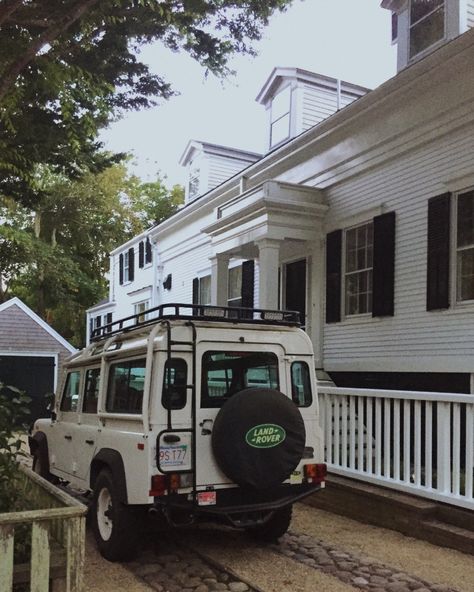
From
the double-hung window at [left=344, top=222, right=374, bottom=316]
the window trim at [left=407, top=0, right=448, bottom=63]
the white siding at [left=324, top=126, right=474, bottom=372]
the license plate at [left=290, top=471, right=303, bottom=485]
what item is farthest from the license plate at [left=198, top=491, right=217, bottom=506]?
the window trim at [left=407, top=0, right=448, bottom=63]

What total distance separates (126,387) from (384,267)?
560cm

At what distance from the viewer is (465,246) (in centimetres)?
873

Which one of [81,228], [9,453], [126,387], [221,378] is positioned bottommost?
[9,453]

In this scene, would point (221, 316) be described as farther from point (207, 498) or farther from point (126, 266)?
point (126, 266)

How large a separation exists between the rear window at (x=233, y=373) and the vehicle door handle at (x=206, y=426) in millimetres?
145

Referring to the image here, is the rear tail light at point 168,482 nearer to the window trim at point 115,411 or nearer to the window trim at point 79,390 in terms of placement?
the window trim at point 115,411

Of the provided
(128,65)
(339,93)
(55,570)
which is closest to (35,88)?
(128,65)

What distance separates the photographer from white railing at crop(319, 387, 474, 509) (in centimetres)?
580

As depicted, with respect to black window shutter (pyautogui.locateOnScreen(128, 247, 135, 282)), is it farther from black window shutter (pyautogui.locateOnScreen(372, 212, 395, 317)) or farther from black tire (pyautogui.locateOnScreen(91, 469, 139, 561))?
black tire (pyautogui.locateOnScreen(91, 469, 139, 561))

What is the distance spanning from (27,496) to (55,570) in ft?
4.38

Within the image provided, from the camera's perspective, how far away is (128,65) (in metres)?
8.85

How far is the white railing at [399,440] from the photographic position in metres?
5.80

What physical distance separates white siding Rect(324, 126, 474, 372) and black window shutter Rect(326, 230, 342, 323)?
35 cm

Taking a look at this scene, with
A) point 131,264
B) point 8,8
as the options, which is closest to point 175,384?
point 8,8
